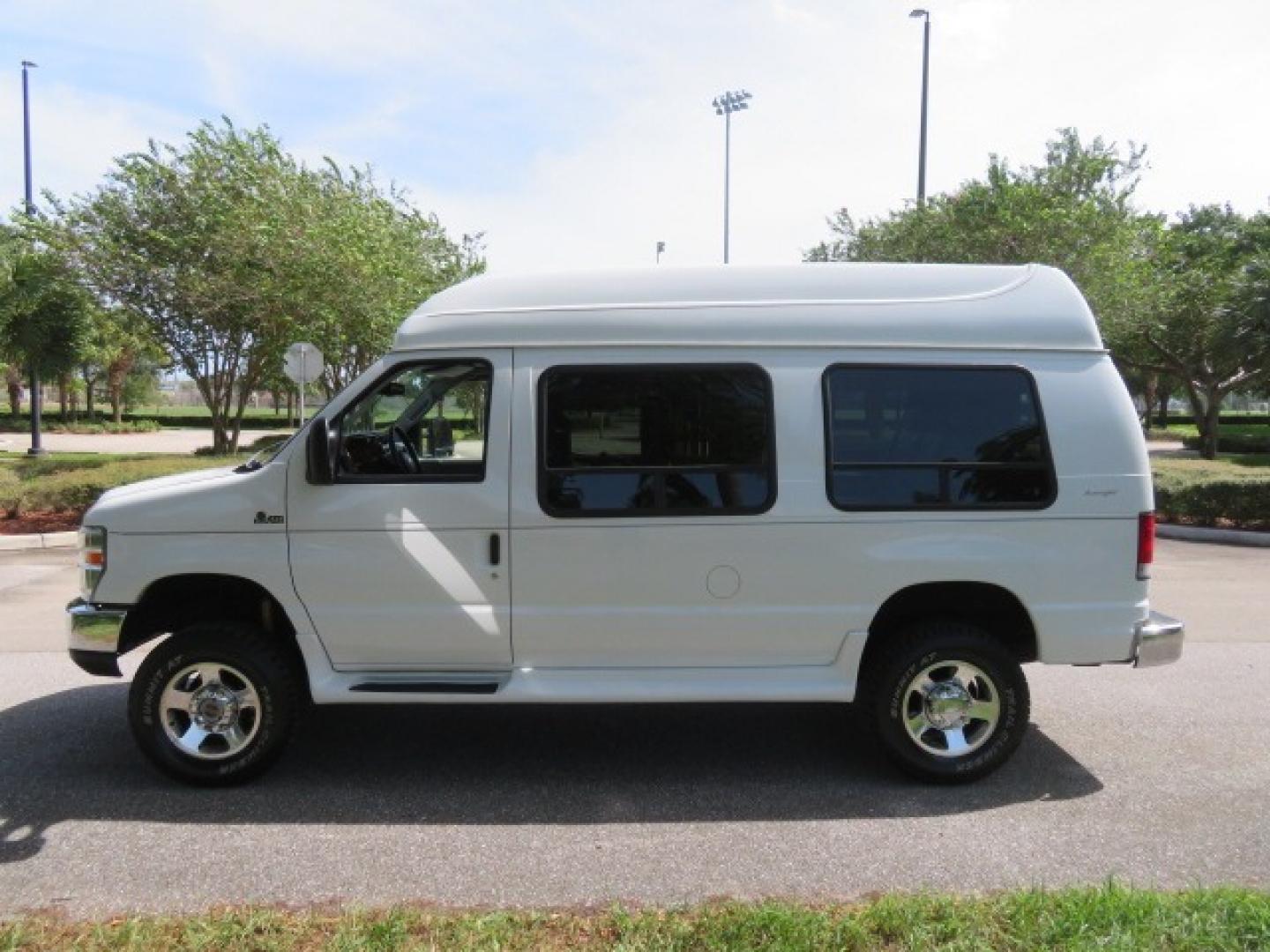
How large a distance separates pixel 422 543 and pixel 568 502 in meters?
0.69

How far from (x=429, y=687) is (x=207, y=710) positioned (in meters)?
1.06

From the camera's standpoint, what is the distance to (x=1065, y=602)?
4.50 meters

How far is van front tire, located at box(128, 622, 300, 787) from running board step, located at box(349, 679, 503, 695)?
0.38m

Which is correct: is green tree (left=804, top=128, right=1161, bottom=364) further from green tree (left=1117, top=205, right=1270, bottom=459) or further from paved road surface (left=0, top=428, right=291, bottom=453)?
paved road surface (left=0, top=428, right=291, bottom=453)

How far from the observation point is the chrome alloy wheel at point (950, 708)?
15.0 feet

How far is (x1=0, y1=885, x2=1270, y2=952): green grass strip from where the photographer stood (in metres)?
3.08

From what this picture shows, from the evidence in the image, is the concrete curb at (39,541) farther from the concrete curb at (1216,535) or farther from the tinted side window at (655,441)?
the concrete curb at (1216,535)

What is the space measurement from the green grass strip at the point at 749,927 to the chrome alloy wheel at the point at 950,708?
4.04 ft

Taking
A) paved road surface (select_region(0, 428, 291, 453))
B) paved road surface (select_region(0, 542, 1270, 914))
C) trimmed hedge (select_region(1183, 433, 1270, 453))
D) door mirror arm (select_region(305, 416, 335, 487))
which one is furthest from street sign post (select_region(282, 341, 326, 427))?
trimmed hedge (select_region(1183, 433, 1270, 453))

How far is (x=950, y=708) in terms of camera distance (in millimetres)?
4566

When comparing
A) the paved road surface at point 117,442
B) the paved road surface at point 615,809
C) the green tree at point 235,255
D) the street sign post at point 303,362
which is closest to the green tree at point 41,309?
the green tree at point 235,255

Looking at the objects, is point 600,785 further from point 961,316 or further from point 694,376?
point 961,316

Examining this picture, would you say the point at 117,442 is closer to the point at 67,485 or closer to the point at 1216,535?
the point at 67,485

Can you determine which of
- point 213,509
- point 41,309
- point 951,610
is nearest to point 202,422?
point 41,309
